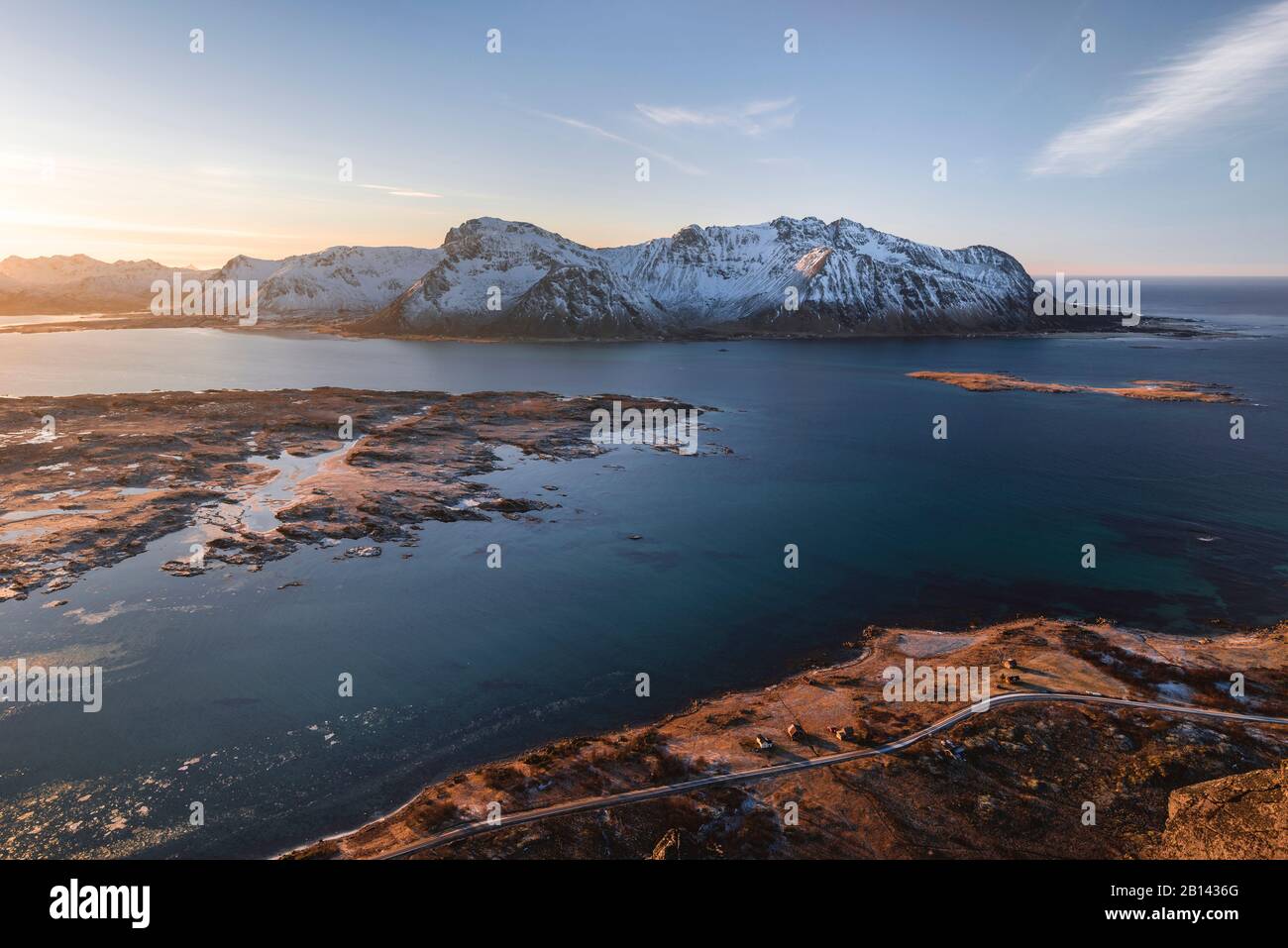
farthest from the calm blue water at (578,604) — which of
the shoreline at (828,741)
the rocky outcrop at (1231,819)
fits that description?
the rocky outcrop at (1231,819)

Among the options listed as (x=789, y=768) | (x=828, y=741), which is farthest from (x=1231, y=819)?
(x=789, y=768)

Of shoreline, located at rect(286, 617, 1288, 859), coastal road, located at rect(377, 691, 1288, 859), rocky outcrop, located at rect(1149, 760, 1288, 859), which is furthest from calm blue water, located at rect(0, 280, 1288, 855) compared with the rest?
rocky outcrop, located at rect(1149, 760, 1288, 859)

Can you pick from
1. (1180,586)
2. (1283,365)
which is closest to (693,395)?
(1180,586)

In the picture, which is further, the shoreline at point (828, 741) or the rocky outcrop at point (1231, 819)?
the shoreline at point (828, 741)

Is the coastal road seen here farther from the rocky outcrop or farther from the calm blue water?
the rocky outcrop

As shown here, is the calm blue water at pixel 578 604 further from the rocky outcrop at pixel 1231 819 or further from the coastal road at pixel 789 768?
the rocky outcrop at pixel 1231 819
